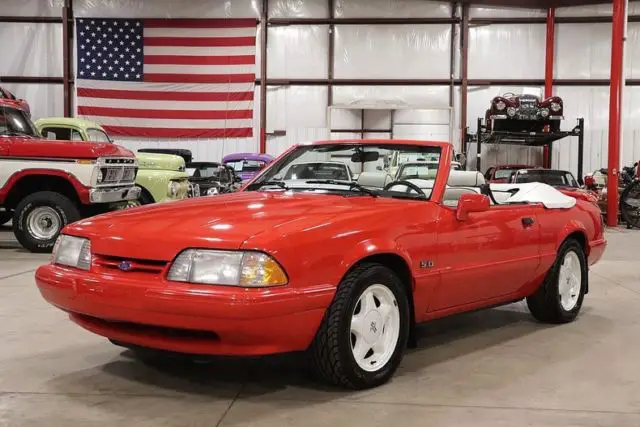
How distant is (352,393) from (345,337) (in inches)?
12.7

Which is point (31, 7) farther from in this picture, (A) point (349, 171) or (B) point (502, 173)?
(A) point (349, 171)

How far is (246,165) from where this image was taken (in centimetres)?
1603

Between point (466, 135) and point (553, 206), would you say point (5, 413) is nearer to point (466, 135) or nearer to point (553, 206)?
point (553, 206)

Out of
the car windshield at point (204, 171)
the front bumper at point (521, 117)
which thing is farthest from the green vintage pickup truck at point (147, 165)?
the front bumper at point (521, 117)

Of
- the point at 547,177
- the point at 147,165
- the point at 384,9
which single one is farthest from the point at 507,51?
the point at 147,165

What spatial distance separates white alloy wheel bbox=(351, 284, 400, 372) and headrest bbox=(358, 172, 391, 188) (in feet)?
2.86

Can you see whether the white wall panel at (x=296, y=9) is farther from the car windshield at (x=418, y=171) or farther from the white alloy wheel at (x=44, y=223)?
the car windshield at (x=418, y=171)

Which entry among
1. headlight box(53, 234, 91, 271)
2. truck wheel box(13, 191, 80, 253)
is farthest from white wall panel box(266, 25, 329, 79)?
headlight box(53, 234, 91, 271)

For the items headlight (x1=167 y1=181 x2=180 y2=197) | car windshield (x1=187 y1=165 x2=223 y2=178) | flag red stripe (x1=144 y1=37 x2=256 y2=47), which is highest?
flag red stripe (x1=144 y1=37 x2=256 y2=47)

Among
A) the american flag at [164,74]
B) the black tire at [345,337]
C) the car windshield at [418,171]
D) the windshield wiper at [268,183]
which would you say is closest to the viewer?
the black tire at [345,337]

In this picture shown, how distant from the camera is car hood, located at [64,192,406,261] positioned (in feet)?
10.0

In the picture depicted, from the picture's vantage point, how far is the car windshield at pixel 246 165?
628 inches

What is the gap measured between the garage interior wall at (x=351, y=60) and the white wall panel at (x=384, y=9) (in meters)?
0.03

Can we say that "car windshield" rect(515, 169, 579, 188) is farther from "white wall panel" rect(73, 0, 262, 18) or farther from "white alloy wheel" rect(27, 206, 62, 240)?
"white wall panel" rect(73, 0, 262, 18)
